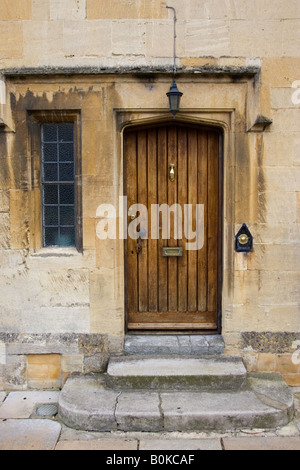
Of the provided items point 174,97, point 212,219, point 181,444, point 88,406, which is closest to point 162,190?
point 212,219

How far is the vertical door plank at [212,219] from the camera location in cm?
451

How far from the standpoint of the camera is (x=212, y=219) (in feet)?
15.0

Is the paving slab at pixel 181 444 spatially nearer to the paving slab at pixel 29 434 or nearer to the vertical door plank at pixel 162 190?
the paving slab at pixel 29 434

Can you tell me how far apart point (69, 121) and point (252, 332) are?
308cm

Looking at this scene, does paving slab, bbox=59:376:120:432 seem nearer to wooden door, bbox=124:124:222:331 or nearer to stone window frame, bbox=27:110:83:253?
wooden door, bbox=124:124:222:331

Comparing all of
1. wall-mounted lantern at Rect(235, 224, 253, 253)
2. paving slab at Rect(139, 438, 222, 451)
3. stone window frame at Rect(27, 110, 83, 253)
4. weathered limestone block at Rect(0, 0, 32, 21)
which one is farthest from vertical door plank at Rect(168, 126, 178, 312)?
weathered limestone block at Rect(0, 0, 32, 21)

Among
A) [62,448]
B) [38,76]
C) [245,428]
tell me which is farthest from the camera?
[38,76]

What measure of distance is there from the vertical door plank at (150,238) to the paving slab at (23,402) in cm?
144

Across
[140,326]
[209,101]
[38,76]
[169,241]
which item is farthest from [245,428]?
[38,76]

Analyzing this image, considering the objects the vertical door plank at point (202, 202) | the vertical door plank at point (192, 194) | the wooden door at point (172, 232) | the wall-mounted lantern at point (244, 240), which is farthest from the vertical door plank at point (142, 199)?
the wall-mounted lantern at point (244, 240)

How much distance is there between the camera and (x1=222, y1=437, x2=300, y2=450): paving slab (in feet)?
11.1

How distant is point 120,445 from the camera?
3.41m

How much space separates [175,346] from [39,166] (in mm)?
2483

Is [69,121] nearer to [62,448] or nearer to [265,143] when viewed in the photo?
[265,143]
